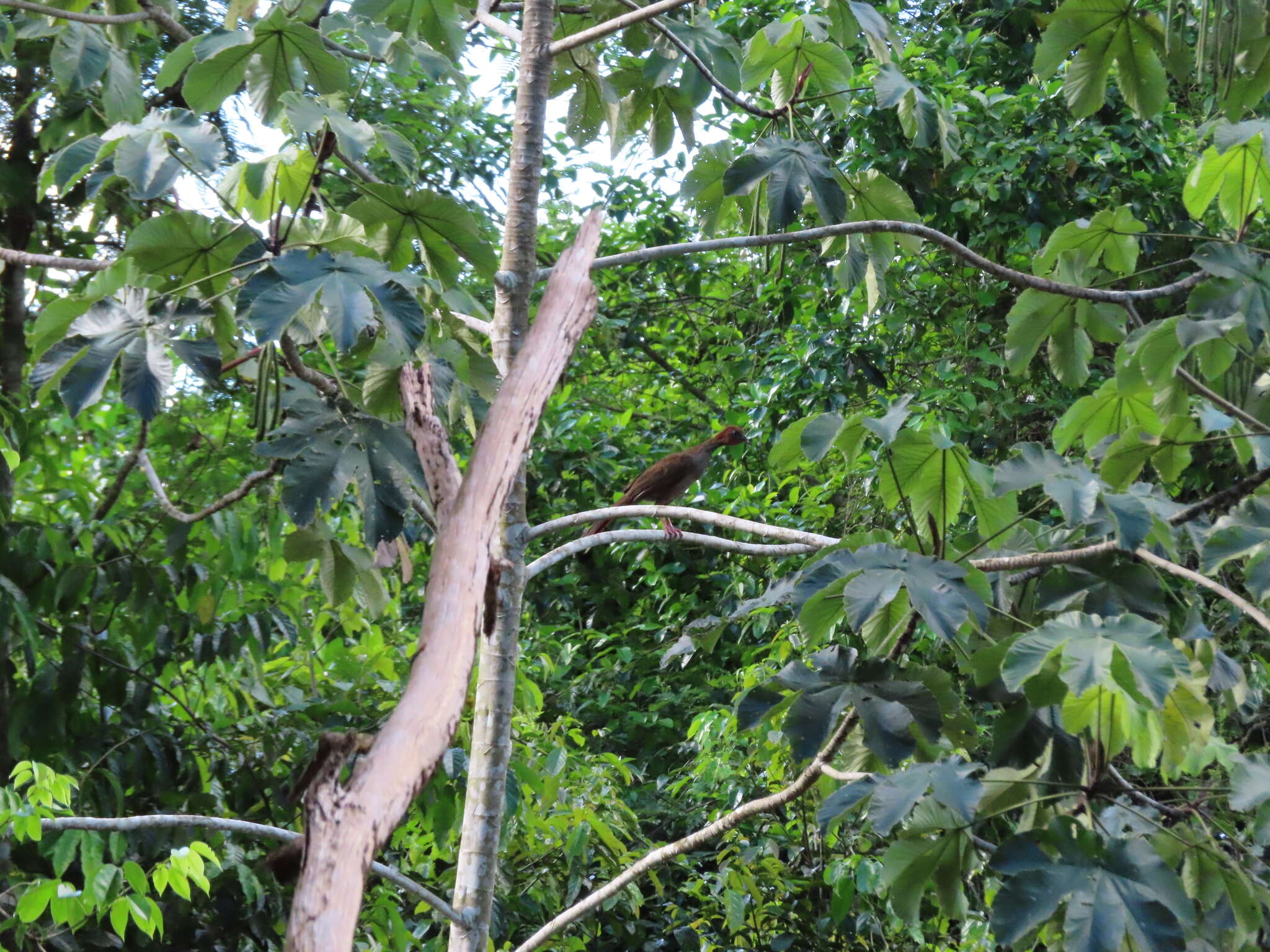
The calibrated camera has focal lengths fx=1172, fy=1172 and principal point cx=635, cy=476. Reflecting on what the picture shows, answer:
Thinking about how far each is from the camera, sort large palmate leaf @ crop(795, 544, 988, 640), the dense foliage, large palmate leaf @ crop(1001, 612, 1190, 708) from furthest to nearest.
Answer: the dense foliage → large palmate leaf @ crop(795, 544, 988, 640) → large palmate leaf @ crop(1001, 612, 1190, 708)

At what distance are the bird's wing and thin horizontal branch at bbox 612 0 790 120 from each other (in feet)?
7.09

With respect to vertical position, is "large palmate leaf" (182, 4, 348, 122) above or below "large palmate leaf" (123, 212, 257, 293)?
above

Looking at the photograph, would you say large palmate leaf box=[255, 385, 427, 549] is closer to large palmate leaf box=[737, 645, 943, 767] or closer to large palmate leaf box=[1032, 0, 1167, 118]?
large palmate leaf box=[737, 645, 943, 767]

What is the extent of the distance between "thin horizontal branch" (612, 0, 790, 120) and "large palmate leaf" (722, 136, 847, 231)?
0.35ft

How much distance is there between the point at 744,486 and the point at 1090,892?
136 inches

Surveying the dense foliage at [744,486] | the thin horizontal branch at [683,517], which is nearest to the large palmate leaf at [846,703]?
the dense foliage at [744,486]

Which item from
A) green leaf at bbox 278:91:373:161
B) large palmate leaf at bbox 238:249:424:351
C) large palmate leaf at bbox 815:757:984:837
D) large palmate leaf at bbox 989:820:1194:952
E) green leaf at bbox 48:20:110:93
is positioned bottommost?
large palmate leaf at bbox 989:820:1194:952

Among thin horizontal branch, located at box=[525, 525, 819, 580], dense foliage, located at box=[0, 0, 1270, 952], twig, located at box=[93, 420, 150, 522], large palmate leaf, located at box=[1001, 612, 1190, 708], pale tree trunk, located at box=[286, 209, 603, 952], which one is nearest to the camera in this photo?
pale tree trunk, located at box=[286, 209, 603, 952]

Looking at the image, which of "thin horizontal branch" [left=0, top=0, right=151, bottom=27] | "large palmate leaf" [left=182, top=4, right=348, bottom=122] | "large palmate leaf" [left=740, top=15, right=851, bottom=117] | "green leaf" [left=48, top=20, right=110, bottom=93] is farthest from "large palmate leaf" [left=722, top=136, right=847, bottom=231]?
"green leaf" [left=48, top=20, right=110, bottom=93]

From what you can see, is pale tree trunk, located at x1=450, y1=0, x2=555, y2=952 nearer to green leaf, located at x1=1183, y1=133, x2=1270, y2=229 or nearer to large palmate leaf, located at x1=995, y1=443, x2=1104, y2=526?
large palmate leaf, located at x1=995, y1=443, x2=1104, y2=526

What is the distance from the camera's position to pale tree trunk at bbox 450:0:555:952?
175cm

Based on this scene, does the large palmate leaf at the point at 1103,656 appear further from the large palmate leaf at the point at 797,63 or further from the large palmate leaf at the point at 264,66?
the large palmate leaf at the point at 264,66

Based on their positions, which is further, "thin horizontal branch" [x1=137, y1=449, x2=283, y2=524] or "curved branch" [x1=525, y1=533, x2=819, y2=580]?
"curved branch" [x1=525, y1=533, x2=819, y2=580]

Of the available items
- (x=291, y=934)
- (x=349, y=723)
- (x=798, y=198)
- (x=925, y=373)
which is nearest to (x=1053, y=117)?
(x=925, y=373)
